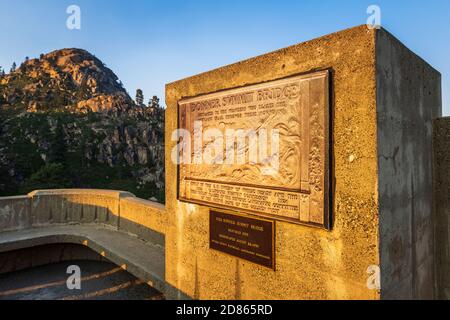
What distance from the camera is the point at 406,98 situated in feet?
9.10

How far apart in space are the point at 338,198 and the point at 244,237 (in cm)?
132

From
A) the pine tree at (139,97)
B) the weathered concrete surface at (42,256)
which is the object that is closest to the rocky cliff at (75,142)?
the pine tree at (139,97)

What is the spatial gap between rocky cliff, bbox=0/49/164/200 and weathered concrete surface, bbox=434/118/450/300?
4741cm

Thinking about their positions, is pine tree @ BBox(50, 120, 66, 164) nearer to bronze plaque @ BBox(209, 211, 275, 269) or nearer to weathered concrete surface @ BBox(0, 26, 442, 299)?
bronze plaque @ BBox(209, 211, 275, 269)

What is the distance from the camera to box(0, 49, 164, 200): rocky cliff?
160 ft

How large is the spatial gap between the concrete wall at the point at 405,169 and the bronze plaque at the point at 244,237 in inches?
46.0

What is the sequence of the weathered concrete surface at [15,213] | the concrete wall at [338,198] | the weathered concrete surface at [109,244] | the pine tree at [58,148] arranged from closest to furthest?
the concrete wall at [338,198], the weathered concrete surface at [109,244], the weathered concrete surface at [15,213], the pine tree at [58,148]

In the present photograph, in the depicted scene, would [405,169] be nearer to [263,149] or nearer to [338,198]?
[338,198]

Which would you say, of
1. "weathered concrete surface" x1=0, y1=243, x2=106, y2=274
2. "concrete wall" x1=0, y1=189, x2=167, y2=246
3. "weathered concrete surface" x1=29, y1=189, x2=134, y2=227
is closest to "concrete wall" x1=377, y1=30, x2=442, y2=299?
"concrete wall" x1=0, y1=189, x2=167, y2=246

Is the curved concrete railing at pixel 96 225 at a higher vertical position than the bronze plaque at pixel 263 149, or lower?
lower

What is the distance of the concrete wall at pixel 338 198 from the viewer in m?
2.38

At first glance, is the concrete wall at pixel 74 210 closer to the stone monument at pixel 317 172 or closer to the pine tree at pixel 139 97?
the stone monument at pixel 317 172

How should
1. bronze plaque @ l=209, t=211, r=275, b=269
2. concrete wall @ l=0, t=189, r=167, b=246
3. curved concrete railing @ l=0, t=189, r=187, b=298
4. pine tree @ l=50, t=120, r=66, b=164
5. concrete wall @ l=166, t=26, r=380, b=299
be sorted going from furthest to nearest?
pine tree @ l=50, t=120, r=66, b=164 → concrete wall @ l=0, t=189, r=167, b=246 → curved concrete railing @ l=0, t=189, r=187, b=298 → bronze plaque @ l=209, t=211, r=275, b=269 → concrete wall @ l=166, t=26, r=380, b=299
